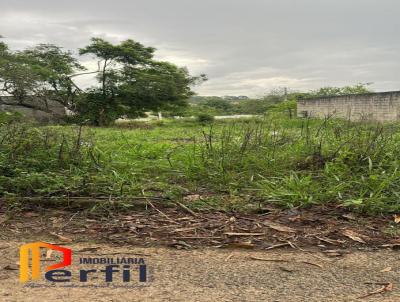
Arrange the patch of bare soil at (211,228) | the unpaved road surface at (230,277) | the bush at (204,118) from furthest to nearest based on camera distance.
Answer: the bush at (204,118) → the patch of bare soil at (211,228) → the unpaved road surface at (230,277)

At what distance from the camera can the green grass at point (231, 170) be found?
3383 millimetres

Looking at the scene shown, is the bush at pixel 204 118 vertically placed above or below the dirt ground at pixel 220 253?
above

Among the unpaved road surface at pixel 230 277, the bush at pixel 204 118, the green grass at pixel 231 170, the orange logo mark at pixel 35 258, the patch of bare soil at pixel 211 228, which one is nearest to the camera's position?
the unpaved road surface at pixel 230 277

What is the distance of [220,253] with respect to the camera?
2418 mm

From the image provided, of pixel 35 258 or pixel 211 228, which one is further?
pixel 211 228

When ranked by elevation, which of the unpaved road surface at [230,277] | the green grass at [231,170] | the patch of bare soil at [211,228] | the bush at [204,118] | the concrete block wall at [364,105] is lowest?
the unpaved road surface at [230,277]

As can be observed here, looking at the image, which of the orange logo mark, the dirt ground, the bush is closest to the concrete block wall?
the bush

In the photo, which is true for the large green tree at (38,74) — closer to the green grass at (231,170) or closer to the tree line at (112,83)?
the tree line at (112,83)

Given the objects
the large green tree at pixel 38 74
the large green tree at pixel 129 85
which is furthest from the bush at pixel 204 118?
the large green tree at pixel 38 74

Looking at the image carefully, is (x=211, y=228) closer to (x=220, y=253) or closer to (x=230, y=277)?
(x=220, y=253)

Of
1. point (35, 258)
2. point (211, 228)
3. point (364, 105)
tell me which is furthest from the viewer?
point (364, 105)

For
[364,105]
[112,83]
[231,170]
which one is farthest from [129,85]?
[231,170]

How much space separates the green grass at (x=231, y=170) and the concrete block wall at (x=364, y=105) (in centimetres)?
821

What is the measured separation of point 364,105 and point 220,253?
47.9ft
